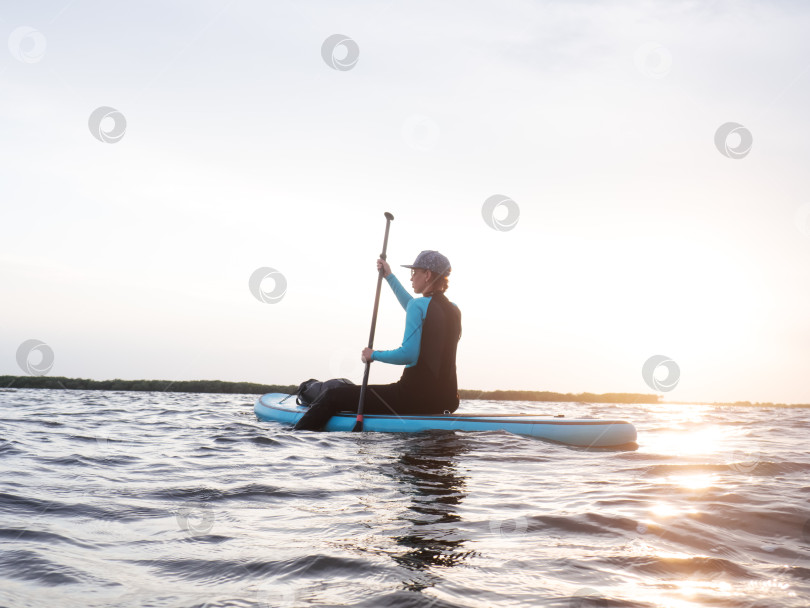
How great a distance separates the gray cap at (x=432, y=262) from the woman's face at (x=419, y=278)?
0.06 m

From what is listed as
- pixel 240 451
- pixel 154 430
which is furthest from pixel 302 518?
pixel 154 430

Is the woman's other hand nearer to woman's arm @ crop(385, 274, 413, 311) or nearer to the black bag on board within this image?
woman's arm @ crop(385, 274, 413, 311)

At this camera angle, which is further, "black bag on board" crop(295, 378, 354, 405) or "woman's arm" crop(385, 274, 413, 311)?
"black bag on board" crop(295, 378, 354, 405)

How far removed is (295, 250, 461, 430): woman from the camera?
724 cm

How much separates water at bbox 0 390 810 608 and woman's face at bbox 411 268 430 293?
6.92 ft

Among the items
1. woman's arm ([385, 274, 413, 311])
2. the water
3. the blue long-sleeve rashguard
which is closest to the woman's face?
the blue long-sleeve rashguard

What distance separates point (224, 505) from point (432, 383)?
415 cm

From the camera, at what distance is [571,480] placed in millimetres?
4758

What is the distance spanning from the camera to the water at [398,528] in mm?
2258

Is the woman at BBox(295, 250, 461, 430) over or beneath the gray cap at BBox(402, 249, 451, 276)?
beneath

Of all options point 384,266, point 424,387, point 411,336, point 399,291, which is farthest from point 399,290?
point 424,387

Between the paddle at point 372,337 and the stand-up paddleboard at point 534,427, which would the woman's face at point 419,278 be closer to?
the paddle at point 372,337

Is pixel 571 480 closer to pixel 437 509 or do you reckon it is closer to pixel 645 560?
pixel 437 509

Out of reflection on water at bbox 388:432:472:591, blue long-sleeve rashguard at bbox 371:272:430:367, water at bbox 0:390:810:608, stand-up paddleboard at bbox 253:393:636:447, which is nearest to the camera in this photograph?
water at bbox 0:390:810:608
